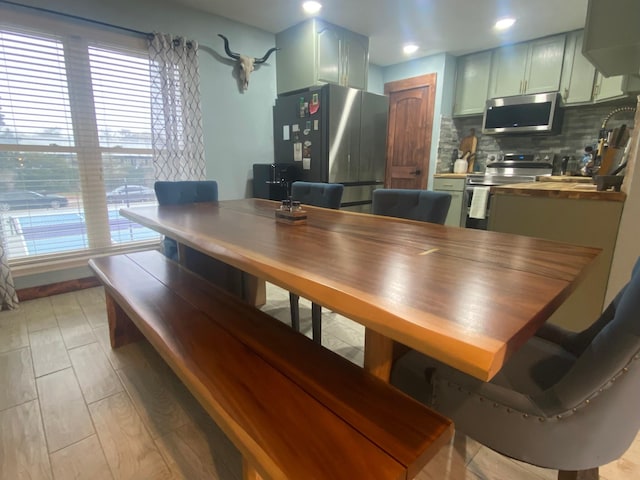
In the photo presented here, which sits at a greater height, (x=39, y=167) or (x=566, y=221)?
(x=39, y=167)

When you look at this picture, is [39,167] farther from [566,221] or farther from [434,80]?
[434,80]

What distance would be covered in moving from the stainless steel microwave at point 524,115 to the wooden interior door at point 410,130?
2.39 ft

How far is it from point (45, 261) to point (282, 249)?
2595 millimetres

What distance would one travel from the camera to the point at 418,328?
0.55m

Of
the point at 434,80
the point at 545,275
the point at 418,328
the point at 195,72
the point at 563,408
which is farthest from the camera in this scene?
the point at 434,80

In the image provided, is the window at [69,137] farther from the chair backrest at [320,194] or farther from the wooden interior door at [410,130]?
the wooden interior door at [410,130]

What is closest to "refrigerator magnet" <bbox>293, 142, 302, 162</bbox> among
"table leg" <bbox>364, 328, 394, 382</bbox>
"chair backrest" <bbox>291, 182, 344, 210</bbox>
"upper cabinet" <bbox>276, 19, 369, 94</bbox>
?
"upper cabinet" <bbox>276, 19, 369, 94</bbox>

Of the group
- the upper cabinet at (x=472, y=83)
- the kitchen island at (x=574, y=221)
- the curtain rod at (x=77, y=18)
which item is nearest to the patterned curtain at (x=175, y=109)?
the curtain rod at (x=77, y=18)

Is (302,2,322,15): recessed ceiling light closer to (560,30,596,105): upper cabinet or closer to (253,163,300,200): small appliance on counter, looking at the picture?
(253,163,300,200): small appliance on counter

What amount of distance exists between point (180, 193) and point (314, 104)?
166 cm

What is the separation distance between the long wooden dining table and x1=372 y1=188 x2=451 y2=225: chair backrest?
25cm

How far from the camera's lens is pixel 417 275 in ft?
2.63

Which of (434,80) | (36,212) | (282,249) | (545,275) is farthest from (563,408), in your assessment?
(434,80)

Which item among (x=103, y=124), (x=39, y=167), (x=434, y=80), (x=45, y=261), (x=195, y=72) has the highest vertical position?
(x=434, y=80)
